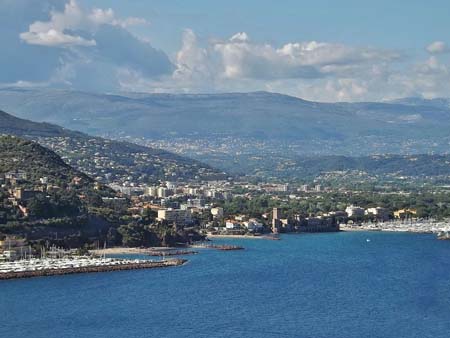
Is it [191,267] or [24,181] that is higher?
[24,181]

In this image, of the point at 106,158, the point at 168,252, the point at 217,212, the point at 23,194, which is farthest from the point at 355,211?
the point at 106,158

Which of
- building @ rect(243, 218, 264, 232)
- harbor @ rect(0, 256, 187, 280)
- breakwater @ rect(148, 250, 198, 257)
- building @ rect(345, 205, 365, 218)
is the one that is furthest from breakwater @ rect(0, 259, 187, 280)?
building @ rect(345, 205, 365, 218)

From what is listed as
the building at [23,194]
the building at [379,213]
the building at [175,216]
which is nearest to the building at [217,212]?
the building at [175,216]

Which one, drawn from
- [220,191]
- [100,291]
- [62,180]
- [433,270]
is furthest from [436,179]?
[100,291]

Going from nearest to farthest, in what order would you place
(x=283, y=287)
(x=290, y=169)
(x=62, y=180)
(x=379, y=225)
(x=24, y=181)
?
(x=283, y=287) → (x=24, y=181) → (x=62, y=180) → (x=379, y=225) → (x=290, y=169)

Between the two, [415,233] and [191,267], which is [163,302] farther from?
[415,233]

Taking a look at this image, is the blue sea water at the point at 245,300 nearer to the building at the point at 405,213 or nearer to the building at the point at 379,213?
the building at the point at 379,213

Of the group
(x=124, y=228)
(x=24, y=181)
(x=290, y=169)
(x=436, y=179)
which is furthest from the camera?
(x=290, y=169)

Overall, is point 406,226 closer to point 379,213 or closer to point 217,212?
point 379,213

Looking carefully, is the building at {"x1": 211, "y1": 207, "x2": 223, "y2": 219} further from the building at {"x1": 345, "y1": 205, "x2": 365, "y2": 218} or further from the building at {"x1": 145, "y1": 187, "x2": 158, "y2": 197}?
the building at {"x1": 145, "y1": 187, "x2": 158, "y2": 197}
